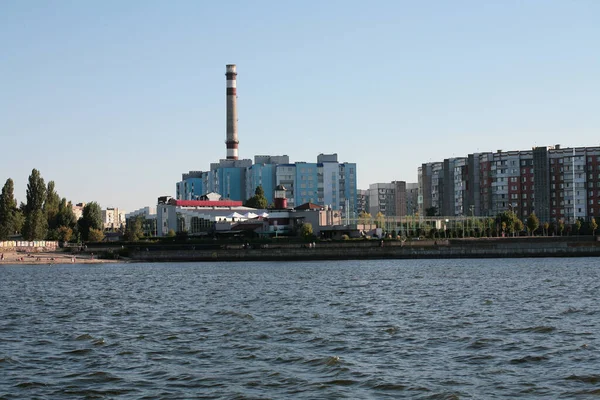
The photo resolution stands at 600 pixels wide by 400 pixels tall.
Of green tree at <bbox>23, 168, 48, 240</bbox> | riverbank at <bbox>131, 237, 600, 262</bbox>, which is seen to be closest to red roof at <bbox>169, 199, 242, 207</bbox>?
green tree at <bbox>23, 168, 48, 240</bbox>

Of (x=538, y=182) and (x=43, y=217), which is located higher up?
(x=538, y=182)

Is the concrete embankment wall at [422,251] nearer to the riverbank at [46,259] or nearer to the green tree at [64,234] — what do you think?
the riverbank at [46,259]

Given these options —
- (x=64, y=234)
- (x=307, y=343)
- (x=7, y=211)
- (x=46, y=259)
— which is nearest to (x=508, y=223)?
(x=64, y=234)

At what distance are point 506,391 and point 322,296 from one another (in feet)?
103

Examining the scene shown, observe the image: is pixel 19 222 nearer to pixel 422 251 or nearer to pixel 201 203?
pixel 201 203

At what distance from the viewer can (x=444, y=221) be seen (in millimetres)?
162500

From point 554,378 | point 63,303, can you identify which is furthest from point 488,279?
point 554,378

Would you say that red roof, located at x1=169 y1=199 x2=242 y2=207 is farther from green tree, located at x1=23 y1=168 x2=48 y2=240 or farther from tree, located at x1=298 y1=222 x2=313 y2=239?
tree, located at x1=298 y1=222 x2=313 y2=239

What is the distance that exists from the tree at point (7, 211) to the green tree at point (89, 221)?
39.5 feet

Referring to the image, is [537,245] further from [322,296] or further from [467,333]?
[467,333]

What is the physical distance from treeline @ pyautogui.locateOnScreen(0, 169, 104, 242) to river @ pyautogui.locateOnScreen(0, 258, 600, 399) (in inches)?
3303

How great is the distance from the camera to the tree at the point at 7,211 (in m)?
141

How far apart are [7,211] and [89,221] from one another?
48.2ft

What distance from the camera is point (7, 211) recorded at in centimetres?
14512
